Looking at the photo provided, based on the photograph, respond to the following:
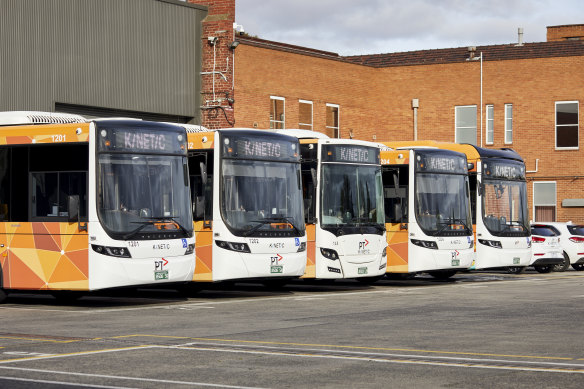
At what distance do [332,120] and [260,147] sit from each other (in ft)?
77.2

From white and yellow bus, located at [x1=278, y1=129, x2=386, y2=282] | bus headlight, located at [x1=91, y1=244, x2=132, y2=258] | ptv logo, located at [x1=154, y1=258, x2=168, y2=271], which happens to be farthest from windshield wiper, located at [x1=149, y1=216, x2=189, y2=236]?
white and yellow bus, located at [x1=278, y1=129, x2=386, y2=282]

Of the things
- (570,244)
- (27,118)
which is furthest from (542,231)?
(27,118)

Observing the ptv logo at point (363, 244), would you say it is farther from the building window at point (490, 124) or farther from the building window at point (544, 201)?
the building window at point (490, 124)

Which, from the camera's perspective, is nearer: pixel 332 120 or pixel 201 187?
pixel 201 187

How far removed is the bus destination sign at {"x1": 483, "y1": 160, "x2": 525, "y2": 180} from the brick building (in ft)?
46.3

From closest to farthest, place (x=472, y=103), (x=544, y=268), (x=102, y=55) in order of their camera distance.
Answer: (x=102, y=55) → (x=544, y=268) → (x=472, y=103)

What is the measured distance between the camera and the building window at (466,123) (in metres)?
49.2

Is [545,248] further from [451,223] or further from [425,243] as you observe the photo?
[425,243]

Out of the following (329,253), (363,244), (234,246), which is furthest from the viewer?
(363,244)

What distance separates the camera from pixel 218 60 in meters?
35.9

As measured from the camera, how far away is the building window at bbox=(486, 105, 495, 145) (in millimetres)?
48812

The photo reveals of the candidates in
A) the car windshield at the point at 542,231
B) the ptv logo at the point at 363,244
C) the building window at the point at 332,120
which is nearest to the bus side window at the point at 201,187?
the ptv logo at the point at 363,244

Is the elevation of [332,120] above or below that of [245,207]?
above

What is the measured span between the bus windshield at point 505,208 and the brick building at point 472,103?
14539mm
